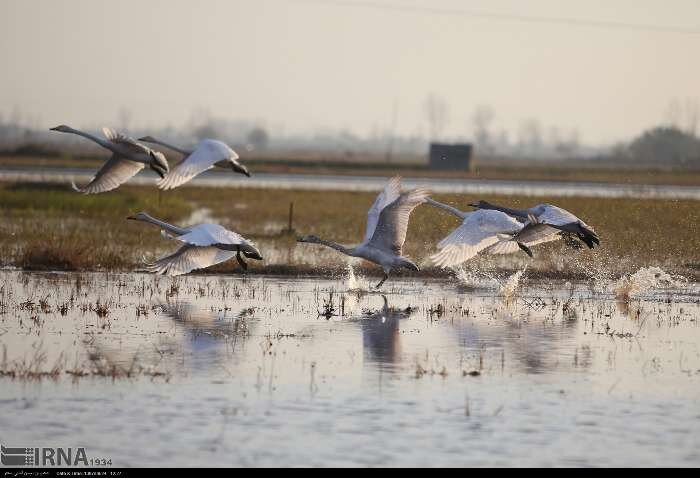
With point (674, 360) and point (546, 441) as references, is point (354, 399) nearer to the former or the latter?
point (546, 441)

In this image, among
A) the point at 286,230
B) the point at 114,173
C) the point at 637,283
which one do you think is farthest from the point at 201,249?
the point at 286,230

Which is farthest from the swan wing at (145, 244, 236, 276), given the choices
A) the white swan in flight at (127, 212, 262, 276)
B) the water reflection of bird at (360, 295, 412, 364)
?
the water reflection of bird at (360, 295, 412, 364)

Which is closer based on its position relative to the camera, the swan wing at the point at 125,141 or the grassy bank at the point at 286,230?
the swan wing at the point at 125,141

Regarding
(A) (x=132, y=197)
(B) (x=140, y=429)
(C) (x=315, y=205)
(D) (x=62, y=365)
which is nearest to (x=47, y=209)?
(A) (x=132, y=197)

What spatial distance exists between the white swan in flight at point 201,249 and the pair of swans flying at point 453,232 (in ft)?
3.62

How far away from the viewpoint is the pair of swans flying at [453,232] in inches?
738

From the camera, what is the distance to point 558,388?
1419 cm

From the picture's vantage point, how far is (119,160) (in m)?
20.4

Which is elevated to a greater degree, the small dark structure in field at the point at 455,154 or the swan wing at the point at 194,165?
the small dark structure in field at the point at 455,154

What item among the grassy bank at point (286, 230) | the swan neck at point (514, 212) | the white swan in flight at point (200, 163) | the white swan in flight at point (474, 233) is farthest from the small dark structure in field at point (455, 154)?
the white swan in flight at point (200, 163)

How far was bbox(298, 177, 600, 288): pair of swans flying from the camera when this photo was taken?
18.8 m

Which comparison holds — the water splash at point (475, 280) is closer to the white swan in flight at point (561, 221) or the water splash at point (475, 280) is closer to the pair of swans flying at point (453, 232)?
the pair of swans flying at point (453, 232)

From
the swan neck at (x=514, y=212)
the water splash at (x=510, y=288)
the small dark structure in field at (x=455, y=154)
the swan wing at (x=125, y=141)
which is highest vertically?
the small dark structure in field at (x=455, y=154)

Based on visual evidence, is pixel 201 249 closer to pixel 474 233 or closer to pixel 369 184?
pixel 474 233
